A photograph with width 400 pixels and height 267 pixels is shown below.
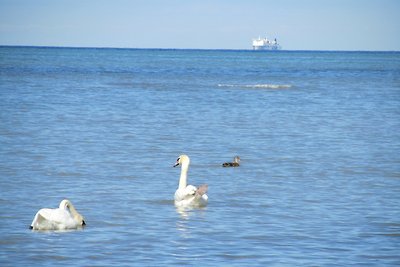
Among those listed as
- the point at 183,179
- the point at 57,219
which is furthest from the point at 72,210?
the point at 183,179

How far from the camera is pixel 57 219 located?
12742 millimetres

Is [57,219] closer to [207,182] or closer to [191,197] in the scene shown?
[191,197]

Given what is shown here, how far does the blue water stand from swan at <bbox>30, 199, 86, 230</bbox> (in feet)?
0.45

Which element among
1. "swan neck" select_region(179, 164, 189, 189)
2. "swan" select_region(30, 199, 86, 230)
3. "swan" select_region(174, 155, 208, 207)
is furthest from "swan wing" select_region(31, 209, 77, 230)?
"swan neck" select_region(179, 164, 189, 189)

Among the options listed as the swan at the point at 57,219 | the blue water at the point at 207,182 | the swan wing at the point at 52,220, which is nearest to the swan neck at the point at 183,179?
the blue water at the point at 207,182

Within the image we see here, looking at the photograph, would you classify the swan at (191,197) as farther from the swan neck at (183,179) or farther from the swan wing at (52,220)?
the swan wing at (52,220)

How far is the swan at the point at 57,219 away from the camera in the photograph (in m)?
12.6

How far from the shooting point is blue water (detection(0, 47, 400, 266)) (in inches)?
464

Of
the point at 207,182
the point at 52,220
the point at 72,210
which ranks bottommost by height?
the point at 52,220

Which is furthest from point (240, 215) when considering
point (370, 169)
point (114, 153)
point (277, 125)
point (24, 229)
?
point (277, 125)

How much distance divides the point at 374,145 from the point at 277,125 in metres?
5.99

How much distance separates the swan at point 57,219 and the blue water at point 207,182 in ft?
0.45

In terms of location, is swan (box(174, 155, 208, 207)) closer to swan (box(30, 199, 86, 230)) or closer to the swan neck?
the swan neck

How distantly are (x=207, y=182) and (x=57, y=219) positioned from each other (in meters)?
5.50
